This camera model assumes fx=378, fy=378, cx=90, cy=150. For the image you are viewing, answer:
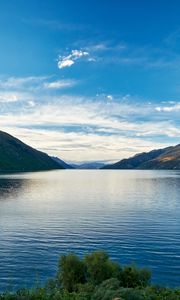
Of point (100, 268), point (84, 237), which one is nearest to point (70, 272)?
point (100, 268)

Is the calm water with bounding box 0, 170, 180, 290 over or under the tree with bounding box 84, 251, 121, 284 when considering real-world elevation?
under

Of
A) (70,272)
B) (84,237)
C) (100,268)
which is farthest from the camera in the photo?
(84,237)

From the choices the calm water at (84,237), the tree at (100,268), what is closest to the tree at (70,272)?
the tree at (100,268)

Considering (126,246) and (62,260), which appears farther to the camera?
(126,246)

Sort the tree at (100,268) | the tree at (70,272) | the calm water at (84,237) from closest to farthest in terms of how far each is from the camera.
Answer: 1. the tree at (100,268)
2. the tree at (70,272)
3. the calm water at (84,237)

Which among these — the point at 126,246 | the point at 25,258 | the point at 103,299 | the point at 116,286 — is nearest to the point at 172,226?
the point at 126,246

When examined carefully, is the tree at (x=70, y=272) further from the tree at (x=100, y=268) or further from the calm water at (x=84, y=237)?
the calm water at (x=84, y=237)

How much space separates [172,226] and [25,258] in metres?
50.0

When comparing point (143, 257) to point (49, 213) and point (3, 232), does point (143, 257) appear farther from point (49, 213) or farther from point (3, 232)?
point (49, 213)

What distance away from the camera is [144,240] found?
3519 inches

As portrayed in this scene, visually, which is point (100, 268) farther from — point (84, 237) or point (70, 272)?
point (84, 237)

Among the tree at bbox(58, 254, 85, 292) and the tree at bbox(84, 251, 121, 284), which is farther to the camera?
the tree at bbox(58, 254, 85, 292)

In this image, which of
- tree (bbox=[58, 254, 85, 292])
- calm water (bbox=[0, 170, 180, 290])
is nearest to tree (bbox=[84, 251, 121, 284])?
tree (bbox=[58, 254, 85, 292])

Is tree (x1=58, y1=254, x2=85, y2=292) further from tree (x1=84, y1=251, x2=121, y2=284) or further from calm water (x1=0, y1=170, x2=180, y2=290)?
calm water (x1=0, y1=170, x2=180, y2=290)
